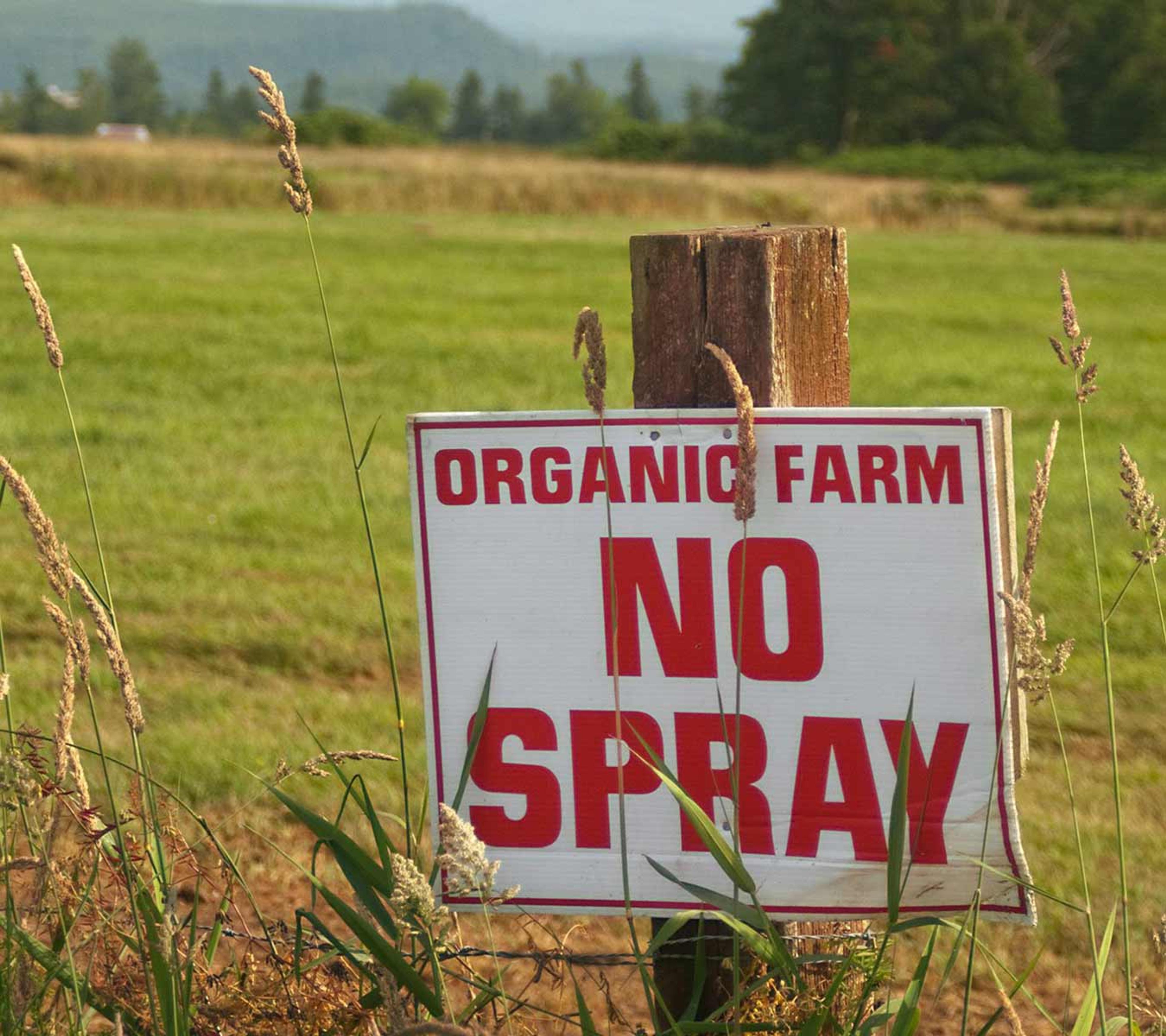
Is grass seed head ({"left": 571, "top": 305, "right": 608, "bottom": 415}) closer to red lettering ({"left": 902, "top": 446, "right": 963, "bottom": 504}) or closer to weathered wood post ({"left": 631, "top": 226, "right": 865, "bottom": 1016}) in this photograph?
weathered wood post ({"left": 631, "top": 226, "right": 865, "bottom": 1016})

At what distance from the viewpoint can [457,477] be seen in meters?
1.87

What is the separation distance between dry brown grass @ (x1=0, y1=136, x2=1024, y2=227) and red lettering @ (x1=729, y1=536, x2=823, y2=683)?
23.2 m

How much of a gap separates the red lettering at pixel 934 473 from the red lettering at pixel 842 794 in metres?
0.28

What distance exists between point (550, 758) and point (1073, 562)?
4159 mm

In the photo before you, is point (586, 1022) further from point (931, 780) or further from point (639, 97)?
point (639, 97)

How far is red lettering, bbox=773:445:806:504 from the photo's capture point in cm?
176

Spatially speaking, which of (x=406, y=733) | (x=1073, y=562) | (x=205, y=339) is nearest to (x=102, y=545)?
(x=406, y=733)

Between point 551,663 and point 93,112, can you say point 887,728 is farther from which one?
point 93,112

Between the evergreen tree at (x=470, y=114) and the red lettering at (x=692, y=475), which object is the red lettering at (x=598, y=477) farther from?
the evergreen tree at (x=470, y=114)

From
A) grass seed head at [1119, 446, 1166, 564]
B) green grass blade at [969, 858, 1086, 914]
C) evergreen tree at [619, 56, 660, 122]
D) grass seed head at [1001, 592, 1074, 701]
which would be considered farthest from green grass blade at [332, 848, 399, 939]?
evergreen tree at [619, 56, 660, 122]

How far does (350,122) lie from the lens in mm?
59375

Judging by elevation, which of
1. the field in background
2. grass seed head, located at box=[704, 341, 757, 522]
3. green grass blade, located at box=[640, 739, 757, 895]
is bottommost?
green grass blade, located at box=[640, 739, 757, 895]

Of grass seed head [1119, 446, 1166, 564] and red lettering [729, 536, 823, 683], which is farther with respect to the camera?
red lettering [729, 536, 823, 683]

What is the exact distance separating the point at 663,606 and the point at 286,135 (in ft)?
2.31
